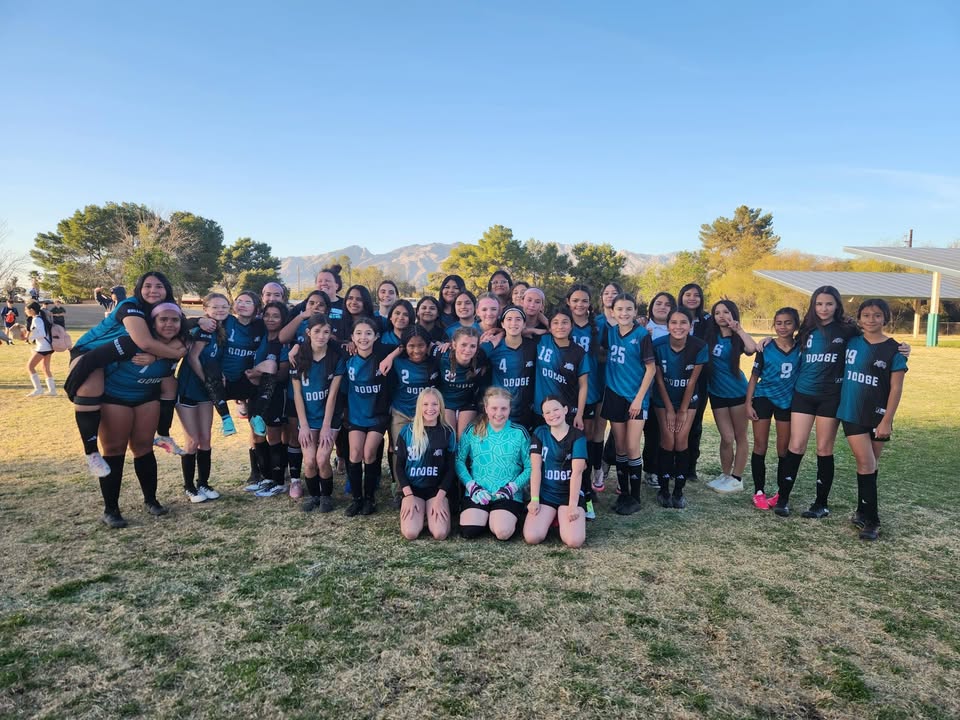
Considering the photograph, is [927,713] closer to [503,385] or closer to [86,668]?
[503,385]

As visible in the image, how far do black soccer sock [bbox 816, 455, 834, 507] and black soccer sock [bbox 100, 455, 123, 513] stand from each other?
560cm

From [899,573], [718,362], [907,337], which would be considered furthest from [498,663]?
[907,337]

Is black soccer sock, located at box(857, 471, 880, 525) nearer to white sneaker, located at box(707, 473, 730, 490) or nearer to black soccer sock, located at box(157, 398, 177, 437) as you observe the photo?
white sneaker, located at box(707, 473, 730, 490)

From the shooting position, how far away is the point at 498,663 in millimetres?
2598

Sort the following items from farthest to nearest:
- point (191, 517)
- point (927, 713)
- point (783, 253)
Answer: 1. point (783, 253)
2. point (191, 517)
3. point (927, 713)

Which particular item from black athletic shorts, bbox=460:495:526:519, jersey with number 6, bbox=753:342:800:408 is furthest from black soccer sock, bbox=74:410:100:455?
jersey with number 6, bbox=753:342:800:408

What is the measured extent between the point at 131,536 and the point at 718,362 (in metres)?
5.08

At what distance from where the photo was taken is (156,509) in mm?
4484

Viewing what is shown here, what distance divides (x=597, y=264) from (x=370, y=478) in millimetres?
44915

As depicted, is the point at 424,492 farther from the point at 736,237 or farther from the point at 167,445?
the point at 736,237

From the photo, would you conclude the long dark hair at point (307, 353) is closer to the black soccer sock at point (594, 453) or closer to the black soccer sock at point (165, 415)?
the black soccer sock at point (165, 415)

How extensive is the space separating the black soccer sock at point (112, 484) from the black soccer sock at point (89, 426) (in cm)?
18

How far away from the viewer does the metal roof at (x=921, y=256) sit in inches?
1019

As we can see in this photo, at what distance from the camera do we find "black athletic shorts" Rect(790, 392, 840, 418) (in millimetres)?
4340
